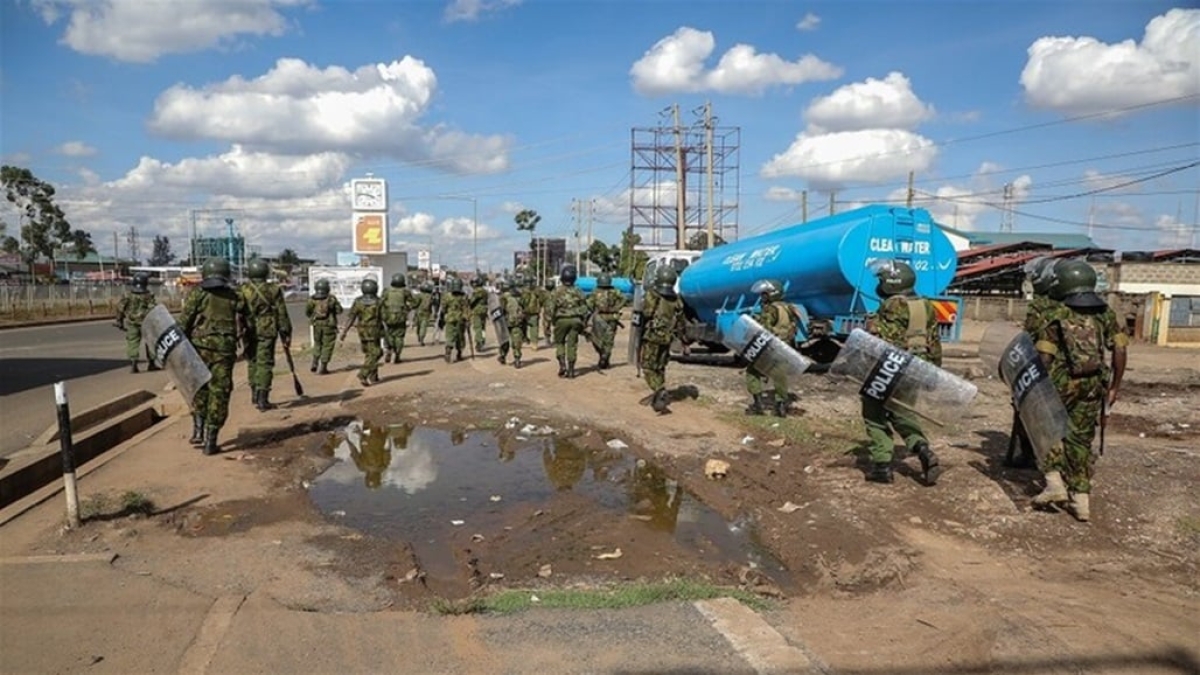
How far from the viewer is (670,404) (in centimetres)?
1022

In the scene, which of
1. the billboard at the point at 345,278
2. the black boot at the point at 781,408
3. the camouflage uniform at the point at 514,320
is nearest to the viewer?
the black boot at the point at 781,408

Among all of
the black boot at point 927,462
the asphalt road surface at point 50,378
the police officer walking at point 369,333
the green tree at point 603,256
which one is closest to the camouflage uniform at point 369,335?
the police officer walking at point 369,333

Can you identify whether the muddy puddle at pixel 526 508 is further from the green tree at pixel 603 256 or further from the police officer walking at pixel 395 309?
the green tree at pixel 603 256

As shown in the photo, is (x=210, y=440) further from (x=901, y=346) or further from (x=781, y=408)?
(x=901, y=346)

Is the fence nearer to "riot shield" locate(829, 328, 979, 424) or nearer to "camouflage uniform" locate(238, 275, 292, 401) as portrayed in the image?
"camouflage uniform" locate(238, 275, 292, 401)

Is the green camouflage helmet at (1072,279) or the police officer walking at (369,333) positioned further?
the police officer walking at (369,333)

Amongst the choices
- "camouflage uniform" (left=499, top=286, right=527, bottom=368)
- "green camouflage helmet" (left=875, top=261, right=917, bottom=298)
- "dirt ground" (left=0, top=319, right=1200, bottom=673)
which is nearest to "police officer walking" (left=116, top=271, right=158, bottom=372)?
"camouflage uniform" (left=499, top=286, right=527, bottom=368)

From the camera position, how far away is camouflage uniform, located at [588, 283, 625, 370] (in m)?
13.1

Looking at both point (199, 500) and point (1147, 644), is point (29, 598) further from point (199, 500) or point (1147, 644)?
point (1147, 644)

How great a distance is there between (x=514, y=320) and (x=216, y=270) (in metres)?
7.52

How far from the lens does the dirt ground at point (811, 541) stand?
357 centimetres

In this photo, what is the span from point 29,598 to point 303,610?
1394mm

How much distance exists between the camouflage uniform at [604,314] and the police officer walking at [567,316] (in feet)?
0.88

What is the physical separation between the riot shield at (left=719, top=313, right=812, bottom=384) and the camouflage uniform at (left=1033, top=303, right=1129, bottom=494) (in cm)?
241
